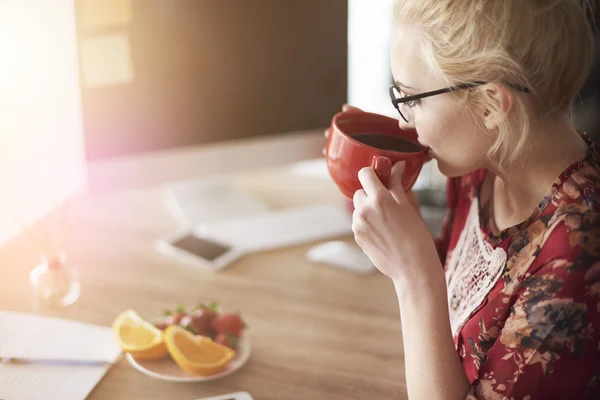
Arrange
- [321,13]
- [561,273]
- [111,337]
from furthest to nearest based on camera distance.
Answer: [321,13]
[111,337]
[561,273]

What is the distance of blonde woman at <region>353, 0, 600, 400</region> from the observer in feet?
2.28

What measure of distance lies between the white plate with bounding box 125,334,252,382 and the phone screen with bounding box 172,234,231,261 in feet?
0.99

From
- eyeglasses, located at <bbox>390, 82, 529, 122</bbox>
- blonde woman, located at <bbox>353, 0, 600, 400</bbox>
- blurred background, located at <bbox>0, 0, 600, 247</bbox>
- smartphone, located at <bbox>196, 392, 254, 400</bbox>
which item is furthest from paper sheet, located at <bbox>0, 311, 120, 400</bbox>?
eyeglasses, located at <bbox>390, 82, 529, 122</bbox>

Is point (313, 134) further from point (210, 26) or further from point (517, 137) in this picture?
point (517, 137)

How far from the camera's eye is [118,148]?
3.85ft

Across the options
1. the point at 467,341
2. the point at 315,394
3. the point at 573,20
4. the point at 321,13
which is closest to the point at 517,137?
the point at 573,20

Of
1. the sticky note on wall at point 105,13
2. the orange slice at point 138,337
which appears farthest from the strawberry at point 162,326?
the sticky note on wall at point 105,13

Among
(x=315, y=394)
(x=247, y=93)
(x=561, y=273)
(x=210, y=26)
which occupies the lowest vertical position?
(x=315, y=394)

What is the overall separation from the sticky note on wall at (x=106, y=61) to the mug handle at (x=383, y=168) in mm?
526

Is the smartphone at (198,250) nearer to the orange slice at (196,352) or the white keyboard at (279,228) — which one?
the white keyboard at (279,228)

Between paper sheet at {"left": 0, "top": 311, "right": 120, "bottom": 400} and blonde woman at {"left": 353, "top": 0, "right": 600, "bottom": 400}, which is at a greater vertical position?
blonde woman at {"left": 353, "top": 0, "right": 600, "bottom": 400}

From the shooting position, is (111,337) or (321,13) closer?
(111,337)

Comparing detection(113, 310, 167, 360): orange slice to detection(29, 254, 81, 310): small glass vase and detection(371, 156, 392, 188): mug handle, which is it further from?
detection(371, 156, 392, 188): mug handle

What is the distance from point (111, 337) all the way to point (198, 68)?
0.50m
